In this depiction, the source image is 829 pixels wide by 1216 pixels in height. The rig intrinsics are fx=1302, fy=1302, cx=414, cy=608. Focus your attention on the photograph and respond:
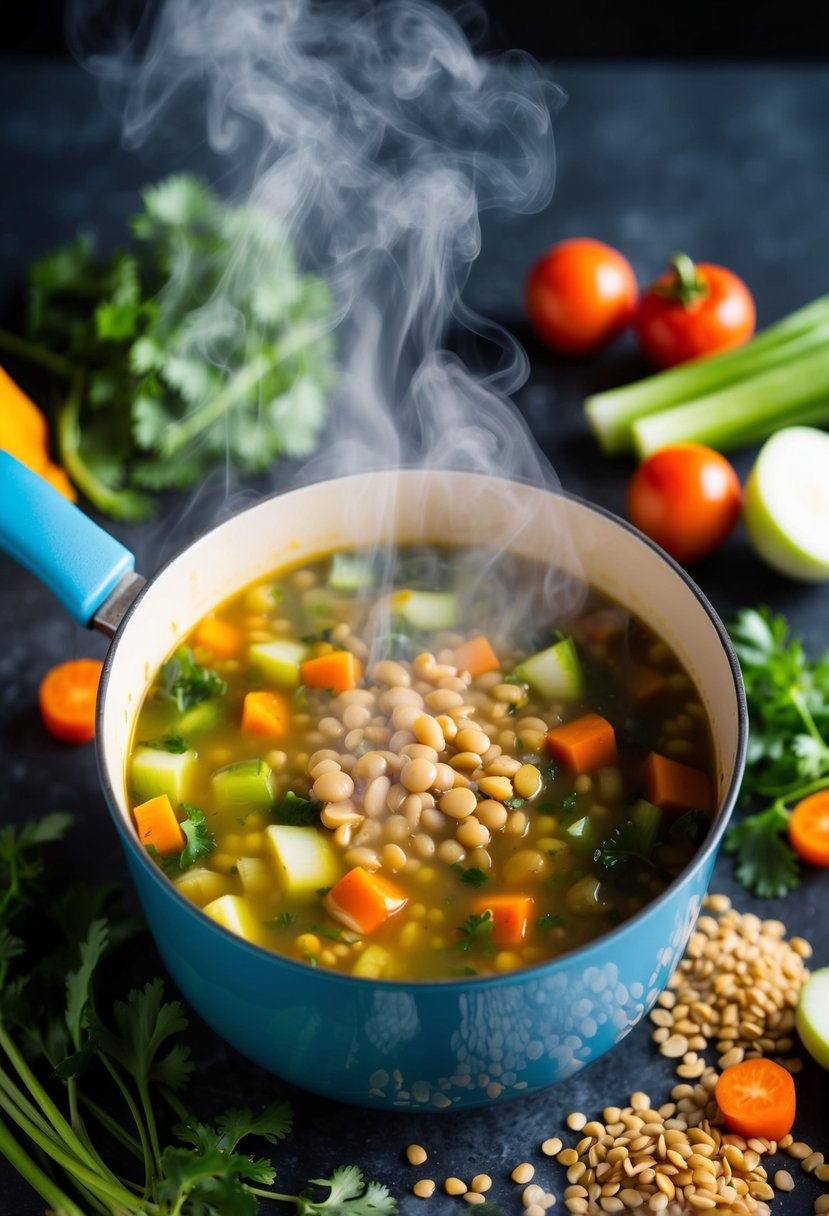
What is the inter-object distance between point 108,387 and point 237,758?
1.50m

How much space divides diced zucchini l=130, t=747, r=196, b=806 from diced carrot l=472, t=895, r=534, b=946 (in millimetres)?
684

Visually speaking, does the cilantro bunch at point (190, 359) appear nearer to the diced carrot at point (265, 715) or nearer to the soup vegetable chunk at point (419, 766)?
the soup vegetable chunk at point (419, 766)

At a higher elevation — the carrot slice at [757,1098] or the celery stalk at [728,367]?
the celery stalk at [728,367]

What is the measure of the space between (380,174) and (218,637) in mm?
1916

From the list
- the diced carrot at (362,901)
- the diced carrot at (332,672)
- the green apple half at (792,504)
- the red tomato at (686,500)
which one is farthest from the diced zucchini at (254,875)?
the green apple half at (792,504)

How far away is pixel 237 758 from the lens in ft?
9.34

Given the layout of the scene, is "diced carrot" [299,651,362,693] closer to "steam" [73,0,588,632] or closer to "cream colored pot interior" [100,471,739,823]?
"cream colored pot interior" [100,471,739,823]

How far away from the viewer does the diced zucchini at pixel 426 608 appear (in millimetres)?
3123

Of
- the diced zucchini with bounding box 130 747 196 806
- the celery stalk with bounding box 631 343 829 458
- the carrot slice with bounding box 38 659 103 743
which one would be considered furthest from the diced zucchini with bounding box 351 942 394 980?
the celery stalk with bounding box 631 343 829 458

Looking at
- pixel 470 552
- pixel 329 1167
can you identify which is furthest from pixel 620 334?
pixel 329 1167

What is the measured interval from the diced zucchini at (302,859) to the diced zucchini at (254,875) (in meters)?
0.02

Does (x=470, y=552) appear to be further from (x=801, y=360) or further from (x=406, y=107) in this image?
(x=406, y=107)

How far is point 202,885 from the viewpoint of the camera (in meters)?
2.57

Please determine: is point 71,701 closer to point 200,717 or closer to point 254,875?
point 200,717
